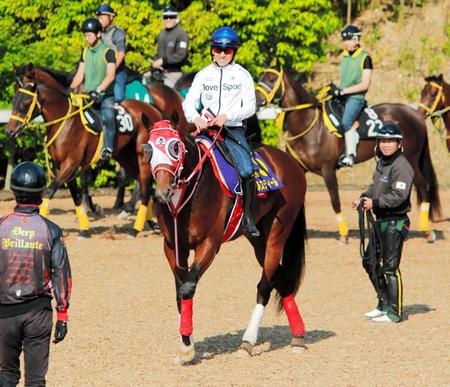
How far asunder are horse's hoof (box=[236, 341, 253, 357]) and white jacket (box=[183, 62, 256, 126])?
1.85 metres

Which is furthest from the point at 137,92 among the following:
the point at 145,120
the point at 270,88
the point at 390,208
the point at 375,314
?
the point at 145,120

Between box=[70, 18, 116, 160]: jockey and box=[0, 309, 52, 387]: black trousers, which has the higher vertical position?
box=[70, 18, 116, 160]: jockey

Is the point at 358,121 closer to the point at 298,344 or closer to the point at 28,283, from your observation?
the point at 298,344

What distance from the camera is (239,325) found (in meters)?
10.3

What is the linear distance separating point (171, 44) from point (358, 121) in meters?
4.06

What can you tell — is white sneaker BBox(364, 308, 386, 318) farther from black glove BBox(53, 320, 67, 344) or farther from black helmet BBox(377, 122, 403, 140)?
black glove BBox(53, 320, 67, 344)

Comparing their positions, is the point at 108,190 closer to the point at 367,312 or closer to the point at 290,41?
the point at 290,41

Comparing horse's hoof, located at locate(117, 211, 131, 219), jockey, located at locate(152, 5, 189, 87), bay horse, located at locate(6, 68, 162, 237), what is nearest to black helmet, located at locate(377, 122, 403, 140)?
bay horse, located at locate(6, 68, 162, 237)

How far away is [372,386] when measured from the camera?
26.4 feet

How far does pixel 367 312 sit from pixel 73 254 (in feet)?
16.8

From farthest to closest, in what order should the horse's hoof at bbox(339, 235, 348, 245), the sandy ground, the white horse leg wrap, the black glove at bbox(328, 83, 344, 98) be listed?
1. the black glove at bbox(328, 83, 344, 98)
2. the horse's hoof at bbox(339, 235, 348, 245)
3. the white horse leg wrap
4. the sandy ground

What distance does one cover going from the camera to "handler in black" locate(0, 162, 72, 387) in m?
6.45

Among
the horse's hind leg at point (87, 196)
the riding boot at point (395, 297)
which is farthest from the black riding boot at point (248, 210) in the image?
the horse's hind leg at point (87, 196)

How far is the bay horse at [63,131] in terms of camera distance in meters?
15.7
